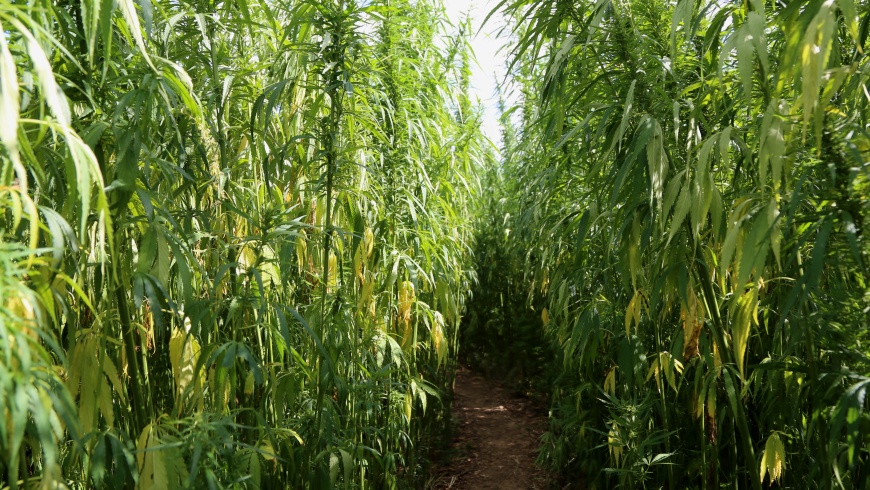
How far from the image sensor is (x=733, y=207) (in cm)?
148

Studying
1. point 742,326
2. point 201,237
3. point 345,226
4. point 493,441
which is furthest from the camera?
point 493,441

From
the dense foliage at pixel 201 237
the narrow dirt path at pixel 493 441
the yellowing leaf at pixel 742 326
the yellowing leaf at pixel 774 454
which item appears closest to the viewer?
the dense foliage at pixel 201 237

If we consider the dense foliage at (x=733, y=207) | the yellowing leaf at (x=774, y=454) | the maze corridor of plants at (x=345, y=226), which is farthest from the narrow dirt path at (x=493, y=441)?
the yellowing leaf at (x=774, y=454)

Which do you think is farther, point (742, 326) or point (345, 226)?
point (345, 226)

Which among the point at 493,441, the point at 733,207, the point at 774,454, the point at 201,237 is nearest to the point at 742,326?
the point at 733,207

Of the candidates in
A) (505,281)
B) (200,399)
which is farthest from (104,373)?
(505,281)

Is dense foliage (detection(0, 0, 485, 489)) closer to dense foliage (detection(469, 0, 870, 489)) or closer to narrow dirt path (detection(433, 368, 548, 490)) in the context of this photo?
dense foliage (detection(469, 0, 870, 489))

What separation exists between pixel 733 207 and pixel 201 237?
1.18 metres

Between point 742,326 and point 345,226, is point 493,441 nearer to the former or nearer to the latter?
point 345,226

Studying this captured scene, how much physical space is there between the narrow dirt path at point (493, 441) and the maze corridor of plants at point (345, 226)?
100 cm

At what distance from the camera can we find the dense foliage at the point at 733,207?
114 centimetres

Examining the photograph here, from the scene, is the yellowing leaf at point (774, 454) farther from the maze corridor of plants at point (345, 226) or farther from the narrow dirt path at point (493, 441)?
the narrow dirt path at point (493, 441)

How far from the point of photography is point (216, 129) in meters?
1.72

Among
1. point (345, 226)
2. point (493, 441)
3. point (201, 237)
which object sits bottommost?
point (493, 441)
